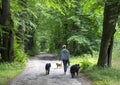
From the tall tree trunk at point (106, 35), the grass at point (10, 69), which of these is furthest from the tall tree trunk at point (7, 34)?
the tall tree trunk at point (106, 35)

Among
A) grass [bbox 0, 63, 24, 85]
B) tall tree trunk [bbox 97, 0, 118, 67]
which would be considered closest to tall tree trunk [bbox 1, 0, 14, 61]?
grass [bbox 0, 63, 24, 85]

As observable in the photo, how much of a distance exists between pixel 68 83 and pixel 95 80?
1837mm

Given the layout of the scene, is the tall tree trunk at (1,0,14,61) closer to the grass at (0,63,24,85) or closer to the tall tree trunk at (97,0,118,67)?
the grass at (0,63,24,85)

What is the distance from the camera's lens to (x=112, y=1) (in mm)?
18219

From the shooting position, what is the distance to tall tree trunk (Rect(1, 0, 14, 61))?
23.3 m

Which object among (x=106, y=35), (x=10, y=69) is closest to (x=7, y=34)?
(x=10, y=69)

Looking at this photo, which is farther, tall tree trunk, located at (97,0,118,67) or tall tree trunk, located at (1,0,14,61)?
tall tree trunk, located at (1,0,14,61)

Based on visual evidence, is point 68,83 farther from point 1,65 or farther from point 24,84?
point 1,65

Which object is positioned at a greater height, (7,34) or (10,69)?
(7,34)

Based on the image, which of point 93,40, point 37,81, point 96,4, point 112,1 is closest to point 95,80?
point 37,81

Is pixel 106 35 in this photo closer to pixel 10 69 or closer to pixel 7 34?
pixel 10 69

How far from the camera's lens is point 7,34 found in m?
24.0

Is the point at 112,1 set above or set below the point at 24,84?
above

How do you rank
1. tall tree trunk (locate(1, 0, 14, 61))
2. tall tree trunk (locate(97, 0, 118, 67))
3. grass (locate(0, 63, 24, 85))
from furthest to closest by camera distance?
tall tree trunk (locate(1, 0, 14, 61)), tall tree trunk (locate(97, 0, 118, 67)), grass (locate(0, 63, 24, 85))
